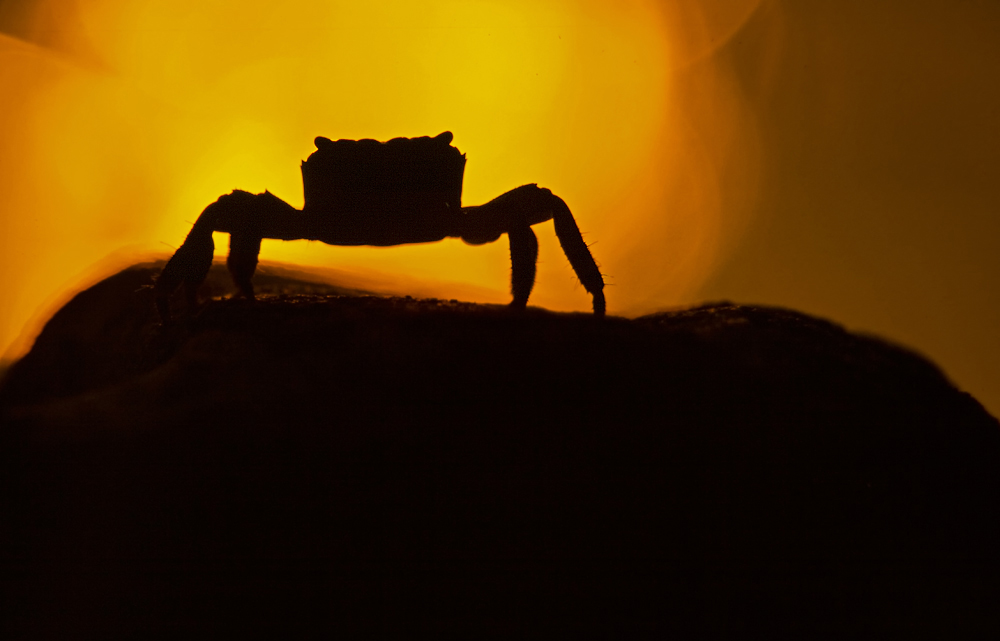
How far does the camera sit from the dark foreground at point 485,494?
1831 millimetres

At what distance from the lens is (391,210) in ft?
13.8

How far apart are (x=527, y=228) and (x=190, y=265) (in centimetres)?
203

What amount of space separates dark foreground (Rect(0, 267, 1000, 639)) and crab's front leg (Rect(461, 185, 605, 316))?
1.60 m

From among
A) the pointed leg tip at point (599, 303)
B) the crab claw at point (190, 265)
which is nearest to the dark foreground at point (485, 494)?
the crab claw at point (190, 265)

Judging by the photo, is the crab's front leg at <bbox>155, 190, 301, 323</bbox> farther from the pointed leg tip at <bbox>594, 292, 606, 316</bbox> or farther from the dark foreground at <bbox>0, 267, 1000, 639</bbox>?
the pointed leg tip at <bbox>594, 292, 606, 316</bbox>

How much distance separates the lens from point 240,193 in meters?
4.00

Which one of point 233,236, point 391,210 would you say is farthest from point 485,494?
point 233,236

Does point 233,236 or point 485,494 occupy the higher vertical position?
point 233,236

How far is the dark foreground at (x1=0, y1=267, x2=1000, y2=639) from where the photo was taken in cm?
183

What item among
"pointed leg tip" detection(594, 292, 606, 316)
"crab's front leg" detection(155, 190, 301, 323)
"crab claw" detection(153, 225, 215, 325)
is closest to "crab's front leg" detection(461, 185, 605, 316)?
"pointed leg tip" detection(594, 292, 606, 316)

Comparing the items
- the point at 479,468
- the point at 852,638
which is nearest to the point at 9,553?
the point at 479,468

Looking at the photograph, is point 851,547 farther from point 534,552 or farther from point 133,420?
point 133,420

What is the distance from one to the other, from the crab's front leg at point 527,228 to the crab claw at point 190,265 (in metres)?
1.58

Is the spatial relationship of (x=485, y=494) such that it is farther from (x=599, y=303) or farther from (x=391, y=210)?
(x=391, y=210)
